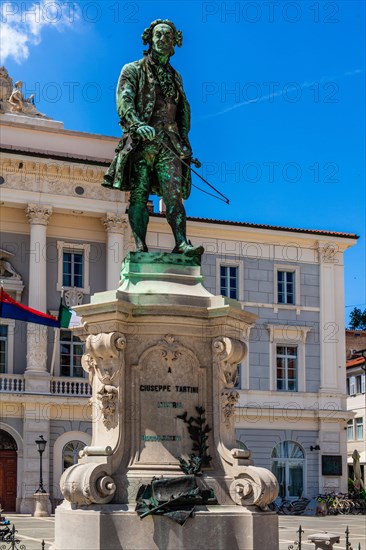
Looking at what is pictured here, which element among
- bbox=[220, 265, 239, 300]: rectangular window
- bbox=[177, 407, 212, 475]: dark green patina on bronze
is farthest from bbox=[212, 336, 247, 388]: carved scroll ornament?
bbox=[220, 265, 239, 300]: rectangular window

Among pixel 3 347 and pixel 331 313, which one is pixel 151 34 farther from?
pixel 331 313

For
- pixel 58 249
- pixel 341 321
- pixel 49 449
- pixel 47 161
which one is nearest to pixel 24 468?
pixel 49 449

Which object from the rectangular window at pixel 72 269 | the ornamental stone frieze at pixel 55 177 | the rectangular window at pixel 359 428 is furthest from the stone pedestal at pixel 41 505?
the rectangular window at pixel 359 428

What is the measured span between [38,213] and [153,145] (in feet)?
100.0

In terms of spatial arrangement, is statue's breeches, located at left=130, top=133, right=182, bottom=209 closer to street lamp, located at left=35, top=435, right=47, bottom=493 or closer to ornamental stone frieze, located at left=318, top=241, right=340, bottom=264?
street lamp, located at left=35, top=435, right=47, bottom=493

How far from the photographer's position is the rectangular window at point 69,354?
42062mm

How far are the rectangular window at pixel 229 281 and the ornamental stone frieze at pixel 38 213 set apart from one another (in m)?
8.70

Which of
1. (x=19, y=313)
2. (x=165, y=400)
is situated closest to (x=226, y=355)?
(x=165, y=400)

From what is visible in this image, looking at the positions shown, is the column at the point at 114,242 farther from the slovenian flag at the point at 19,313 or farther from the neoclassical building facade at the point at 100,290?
the slovenian flag at the point at 19,313

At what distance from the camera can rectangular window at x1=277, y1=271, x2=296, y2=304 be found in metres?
47.1

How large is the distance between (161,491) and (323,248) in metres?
38.1

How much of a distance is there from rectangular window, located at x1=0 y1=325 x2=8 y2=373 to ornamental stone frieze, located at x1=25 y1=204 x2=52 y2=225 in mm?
4560

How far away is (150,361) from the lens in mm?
10891

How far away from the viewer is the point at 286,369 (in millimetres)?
46219
